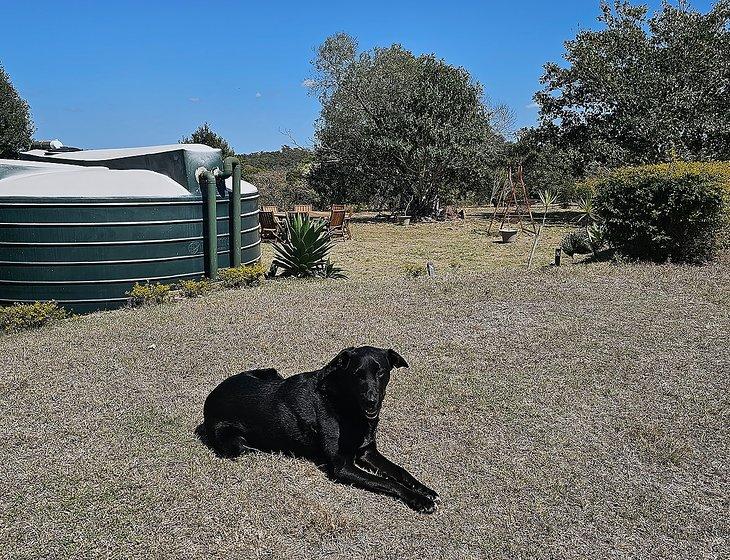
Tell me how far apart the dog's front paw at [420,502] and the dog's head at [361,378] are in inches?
18.0

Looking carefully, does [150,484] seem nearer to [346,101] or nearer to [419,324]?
[419,324]

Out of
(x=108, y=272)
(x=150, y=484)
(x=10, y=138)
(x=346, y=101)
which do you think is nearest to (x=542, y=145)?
A: (x=346, y=101)

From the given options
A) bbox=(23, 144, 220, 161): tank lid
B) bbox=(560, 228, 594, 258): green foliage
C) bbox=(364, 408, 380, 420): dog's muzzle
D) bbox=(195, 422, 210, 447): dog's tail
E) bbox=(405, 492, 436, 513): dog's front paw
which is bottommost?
bbox=(195, 422, 210, 447): dog's tail

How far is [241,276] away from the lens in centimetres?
1008

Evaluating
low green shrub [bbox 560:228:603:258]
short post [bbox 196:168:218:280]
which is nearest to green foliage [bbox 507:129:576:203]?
low green shrub [bbox 560:228:603:258]

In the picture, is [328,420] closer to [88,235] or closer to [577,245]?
[88,235]

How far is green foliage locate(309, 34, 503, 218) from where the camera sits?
24.0 metres

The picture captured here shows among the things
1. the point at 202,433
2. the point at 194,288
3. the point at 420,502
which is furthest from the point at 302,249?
the point at 420,502

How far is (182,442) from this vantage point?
4527mm

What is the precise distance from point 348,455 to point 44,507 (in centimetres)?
162

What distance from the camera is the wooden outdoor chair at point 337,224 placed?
63.3 feet

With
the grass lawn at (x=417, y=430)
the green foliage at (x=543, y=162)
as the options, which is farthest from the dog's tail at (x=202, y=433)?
the green foliage at (x=543, y=162)

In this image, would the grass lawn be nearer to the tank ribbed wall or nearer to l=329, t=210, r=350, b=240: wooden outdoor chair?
the tank ribbed wall

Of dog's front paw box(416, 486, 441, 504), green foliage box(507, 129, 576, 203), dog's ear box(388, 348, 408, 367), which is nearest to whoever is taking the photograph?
dog's front paw box(416, 486, 441, 504)
